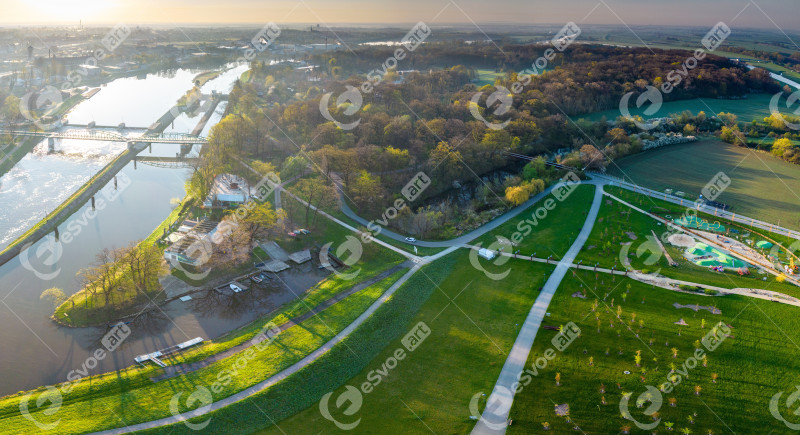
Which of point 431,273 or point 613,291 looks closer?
point 613,291

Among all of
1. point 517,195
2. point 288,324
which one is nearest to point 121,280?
point 288,324

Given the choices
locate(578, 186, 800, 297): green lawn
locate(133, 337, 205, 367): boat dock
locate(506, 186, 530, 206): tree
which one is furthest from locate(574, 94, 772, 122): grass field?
locate(133, 337, 205, 367): boat dock

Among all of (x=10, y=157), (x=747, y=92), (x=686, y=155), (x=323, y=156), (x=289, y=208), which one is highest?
(x=747, y=92)

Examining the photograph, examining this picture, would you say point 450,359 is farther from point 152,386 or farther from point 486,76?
point 486,76

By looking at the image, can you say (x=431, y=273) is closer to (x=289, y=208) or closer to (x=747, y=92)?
(x=289, y=208)

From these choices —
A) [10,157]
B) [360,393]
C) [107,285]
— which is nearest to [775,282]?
[360,393]

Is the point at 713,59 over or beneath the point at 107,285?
over

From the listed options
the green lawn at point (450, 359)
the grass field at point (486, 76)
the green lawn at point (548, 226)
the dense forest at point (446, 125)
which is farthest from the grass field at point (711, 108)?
the green lawn at point (450, 359)

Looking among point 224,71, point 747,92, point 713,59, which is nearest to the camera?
point 747,92
